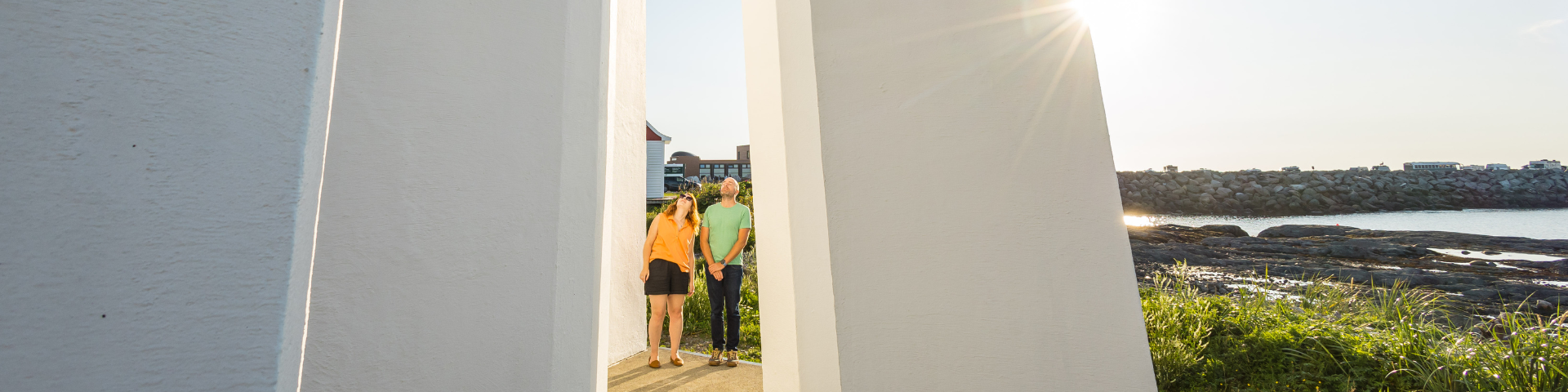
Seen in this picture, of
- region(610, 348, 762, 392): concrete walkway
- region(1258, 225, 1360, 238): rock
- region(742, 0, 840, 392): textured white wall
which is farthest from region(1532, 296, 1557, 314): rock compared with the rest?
region(742, 0, 840, 392): textured white wall

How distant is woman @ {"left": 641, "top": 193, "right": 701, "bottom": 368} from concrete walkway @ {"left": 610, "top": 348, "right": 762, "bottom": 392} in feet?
1.09

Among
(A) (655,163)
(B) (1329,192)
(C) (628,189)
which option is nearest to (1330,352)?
(C) (628,189)

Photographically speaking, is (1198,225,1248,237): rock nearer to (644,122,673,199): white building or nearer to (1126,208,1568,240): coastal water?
(1126,208,1568,240): coastal water

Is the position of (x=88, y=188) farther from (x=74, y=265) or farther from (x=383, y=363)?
(x=383, y=363)

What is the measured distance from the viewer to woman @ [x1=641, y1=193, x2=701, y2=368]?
393cm

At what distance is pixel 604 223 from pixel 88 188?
1521 mm

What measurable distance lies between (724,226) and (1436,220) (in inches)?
1138

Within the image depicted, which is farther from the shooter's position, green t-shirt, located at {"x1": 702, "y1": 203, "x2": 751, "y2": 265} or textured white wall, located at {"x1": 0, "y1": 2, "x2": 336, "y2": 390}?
green t-shirt, located at {"x1": 702, "y1": 203, "x2": 751, "y2": 265}

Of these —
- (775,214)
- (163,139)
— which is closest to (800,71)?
(775,214)

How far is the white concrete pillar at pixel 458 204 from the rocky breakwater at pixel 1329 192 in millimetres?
27519

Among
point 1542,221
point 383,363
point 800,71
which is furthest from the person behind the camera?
point 1542,221

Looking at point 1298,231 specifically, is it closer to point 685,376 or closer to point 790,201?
point 685,376

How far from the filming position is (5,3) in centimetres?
117

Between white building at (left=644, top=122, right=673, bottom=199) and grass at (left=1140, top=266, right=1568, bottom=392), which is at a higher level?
white building at (left=644, top=122, right=673, bottom=199)
